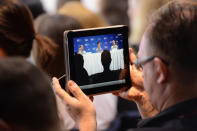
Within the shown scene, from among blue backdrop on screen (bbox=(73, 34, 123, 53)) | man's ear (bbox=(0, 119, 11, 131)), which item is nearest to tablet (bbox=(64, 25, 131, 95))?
blue backdrop on screen (bbox=(73, 34, 123, 53))

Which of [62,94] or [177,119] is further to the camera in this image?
[62,94]

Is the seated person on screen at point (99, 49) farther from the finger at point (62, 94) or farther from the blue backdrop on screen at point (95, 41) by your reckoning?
the finger at point (62, 94)

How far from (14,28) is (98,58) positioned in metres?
0.57

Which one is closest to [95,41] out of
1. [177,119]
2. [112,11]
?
[177,119]

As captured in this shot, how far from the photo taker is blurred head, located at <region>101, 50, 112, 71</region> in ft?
4.46

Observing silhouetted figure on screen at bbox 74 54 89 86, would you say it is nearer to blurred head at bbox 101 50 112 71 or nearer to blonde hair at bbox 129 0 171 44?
blurred head at bbox 101 50 112 71

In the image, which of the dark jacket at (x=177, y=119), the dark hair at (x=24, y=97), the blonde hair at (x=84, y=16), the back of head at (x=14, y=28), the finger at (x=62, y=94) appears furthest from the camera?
the blonde hair at (x=84, y=16)

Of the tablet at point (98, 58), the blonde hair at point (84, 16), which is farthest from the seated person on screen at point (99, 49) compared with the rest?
the blonde hair at point (84, 16)

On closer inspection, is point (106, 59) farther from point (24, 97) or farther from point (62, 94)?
point (24, 97)

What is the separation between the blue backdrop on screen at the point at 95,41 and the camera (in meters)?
1.29

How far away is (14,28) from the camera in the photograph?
1.72 m

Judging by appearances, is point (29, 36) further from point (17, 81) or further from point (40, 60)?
point (17, 81)

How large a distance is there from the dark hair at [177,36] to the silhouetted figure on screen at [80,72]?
1.00ft

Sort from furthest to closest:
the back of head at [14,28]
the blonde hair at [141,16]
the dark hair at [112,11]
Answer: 1. the dark hair at [112,11]
2. the blonde hair at [141,16]
3. the back of head at [14,28]
